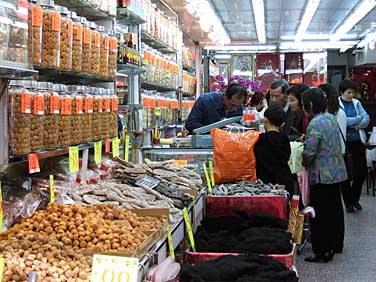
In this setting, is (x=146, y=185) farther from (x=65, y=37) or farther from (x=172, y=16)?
(x=172, y=16)

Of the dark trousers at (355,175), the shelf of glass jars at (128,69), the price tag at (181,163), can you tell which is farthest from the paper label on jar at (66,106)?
the dark trousers at (355,175)

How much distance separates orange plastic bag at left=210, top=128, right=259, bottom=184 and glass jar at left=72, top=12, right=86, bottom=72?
5.21 ft

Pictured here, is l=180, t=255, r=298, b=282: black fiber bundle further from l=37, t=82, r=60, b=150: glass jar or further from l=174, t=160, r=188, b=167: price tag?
l=174, t=160, r=188, b=167: price tag

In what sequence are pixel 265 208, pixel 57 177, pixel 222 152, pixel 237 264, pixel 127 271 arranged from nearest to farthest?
pixel 127 271 → pixel 237 264 → pixel 57 177 → pixel 265 208 → pixel 222 152

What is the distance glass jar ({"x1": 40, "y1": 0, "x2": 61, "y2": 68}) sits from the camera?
3.26 m

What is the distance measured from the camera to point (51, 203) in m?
3.13

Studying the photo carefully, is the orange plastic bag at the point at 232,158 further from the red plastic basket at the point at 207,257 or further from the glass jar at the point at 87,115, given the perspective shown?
the red plastic basket at the point at 207,257

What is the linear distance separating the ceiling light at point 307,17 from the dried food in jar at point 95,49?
10750 mm

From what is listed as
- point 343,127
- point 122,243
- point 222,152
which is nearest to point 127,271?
point 122,243

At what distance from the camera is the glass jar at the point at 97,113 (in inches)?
156

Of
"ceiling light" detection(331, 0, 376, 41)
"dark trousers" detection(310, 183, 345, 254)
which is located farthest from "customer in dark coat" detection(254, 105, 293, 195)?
"ceiling light" detection(331, 0, 376, 41)

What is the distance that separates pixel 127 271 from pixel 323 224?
456 centimetres

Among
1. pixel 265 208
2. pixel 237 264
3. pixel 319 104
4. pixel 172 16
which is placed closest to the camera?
pixel 237 264

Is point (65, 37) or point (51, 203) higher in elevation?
point (65, 37)
